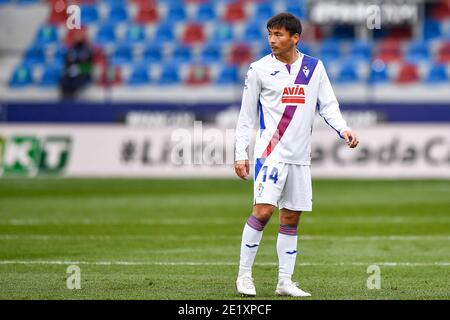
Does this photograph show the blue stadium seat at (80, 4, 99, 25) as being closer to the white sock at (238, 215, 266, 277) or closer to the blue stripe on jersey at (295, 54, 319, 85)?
the blue stripe on jersey at (295, 54, 319, 85)

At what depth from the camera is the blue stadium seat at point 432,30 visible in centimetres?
2781

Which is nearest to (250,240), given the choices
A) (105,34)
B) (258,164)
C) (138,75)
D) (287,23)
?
(258,164)

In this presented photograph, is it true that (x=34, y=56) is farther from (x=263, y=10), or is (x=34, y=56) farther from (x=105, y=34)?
(x=263, y=10)

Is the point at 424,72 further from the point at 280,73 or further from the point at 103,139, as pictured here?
the point at 280,73

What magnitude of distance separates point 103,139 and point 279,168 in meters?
15.2

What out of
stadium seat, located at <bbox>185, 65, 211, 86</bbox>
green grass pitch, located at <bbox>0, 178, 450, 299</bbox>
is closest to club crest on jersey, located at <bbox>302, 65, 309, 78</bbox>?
green grass pitch, located at <bbox>0, 178, 450, 299</bbox>

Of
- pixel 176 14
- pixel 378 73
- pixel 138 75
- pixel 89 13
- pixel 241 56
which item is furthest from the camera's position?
pixel 89 13

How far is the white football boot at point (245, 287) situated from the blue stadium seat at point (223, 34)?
19871mm

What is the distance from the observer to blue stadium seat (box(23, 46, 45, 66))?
25656mm

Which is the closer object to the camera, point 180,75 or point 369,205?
point 369,205

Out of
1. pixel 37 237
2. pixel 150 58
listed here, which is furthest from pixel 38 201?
pixel 150 58

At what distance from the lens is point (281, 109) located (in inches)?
352

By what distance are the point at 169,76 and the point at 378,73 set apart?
16.8 ft
